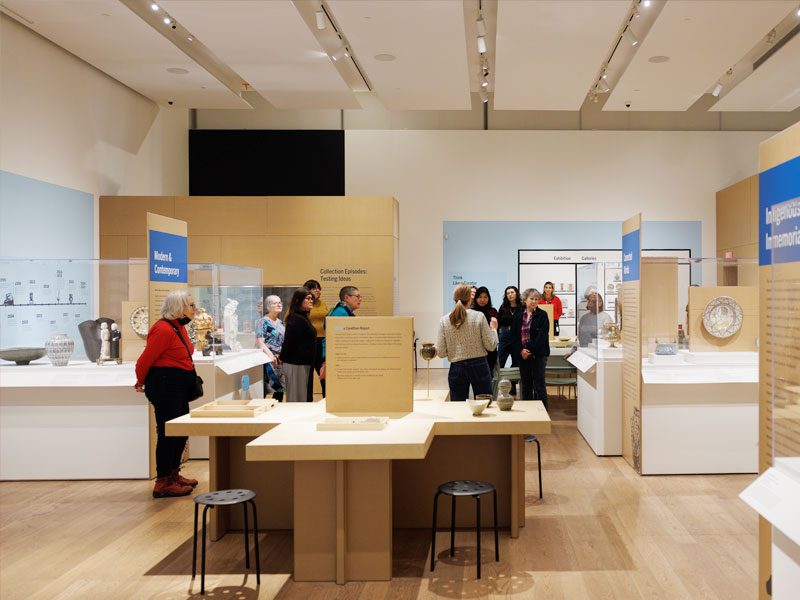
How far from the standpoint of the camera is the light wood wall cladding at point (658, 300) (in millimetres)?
5293

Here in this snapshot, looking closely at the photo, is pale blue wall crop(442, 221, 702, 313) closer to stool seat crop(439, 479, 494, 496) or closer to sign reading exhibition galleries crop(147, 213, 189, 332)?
sign reading exhibition galleries crop(147, 213, 189, 332)

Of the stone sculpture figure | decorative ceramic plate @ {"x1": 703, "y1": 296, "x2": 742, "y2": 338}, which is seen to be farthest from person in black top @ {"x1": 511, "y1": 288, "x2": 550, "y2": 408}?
the stone sculpture figure

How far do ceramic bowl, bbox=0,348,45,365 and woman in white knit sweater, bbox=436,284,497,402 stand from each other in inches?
126

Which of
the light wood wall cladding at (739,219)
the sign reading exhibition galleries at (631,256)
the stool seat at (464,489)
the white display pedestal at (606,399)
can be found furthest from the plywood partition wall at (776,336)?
the light wood wall cladding at (739,219)

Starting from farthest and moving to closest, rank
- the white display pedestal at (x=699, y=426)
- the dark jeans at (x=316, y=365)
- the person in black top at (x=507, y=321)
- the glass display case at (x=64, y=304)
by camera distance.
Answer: the person in black top at (x=507, y=321), the dark jeans at (x=316, y=365), the glass display case at (x=64, y=304), the white display pedestal at (x=699, y=426)

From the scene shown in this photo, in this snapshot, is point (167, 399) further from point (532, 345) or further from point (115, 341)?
point (532, 345)

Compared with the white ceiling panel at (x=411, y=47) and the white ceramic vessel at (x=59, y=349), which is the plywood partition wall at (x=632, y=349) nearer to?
the white ceiling panel at (x=411, y=47)

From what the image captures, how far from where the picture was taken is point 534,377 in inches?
259

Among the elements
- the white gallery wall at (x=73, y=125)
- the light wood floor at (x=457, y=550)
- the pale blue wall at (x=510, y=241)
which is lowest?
the light wood floor at (x=457, y=550)

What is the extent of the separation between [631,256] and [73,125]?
6.22m

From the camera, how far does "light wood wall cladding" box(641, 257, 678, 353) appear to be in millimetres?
5293

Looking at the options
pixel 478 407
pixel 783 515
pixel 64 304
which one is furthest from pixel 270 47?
pixel 783 515

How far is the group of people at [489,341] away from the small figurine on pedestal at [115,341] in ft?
8.65

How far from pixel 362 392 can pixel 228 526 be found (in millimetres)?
1260
